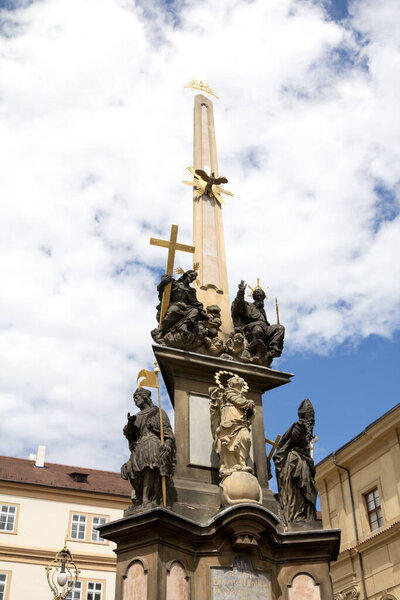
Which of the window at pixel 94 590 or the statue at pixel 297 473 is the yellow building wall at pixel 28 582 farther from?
the statue at pixel 297 473

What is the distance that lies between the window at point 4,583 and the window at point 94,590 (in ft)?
10.8

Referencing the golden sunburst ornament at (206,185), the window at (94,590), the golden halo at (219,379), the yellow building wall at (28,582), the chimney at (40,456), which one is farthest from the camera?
the chimney at (40,456)

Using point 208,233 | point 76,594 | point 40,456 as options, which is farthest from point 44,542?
point 208,233

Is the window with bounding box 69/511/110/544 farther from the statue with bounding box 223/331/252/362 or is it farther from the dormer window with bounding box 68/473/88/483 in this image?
the statue with bounding box 223/331/252/362

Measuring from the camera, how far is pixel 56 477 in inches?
1252

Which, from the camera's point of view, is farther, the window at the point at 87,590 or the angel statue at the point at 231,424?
the window at the point at 87,590

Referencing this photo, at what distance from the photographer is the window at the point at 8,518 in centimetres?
2850

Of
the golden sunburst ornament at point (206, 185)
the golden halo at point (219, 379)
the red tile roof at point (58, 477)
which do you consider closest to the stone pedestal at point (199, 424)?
the golden halo at point (219, 379)

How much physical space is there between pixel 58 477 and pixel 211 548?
2494cm

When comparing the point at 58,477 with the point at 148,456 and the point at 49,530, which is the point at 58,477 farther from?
the point at 148,456

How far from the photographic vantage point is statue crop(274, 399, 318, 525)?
9.18 metres

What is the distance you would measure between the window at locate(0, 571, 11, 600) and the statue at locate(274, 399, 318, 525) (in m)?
21.7

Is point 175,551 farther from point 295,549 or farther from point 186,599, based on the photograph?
point 295,549

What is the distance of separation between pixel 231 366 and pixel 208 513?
91.7 inches
